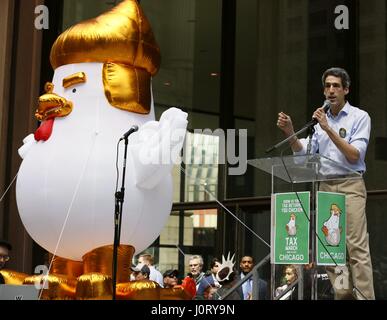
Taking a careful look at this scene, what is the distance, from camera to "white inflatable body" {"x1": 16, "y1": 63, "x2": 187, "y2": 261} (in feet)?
20.7

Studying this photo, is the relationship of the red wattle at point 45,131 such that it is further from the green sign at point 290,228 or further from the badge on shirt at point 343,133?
the badge on shirt at point 343,133

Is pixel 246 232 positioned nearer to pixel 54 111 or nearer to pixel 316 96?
pixel 316 96

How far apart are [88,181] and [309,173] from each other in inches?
68.4

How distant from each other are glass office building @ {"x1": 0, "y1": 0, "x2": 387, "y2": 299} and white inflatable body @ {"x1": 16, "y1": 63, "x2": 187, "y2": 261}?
3545 mm

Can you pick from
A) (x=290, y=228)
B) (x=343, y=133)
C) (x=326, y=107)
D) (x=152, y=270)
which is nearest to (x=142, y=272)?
(x=152, y=270)

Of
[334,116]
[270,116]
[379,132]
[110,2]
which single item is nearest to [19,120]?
[110,2]

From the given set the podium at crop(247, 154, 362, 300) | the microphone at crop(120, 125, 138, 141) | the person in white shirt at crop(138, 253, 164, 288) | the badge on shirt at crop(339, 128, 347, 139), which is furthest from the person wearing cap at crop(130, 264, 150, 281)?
the badge on shirt at crop(339, 128, 347, 139)

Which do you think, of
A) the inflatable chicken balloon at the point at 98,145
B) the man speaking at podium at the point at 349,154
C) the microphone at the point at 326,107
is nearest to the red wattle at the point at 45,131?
the inflatable chicken balloon at the point at 98,145

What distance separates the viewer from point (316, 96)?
10.6 metres

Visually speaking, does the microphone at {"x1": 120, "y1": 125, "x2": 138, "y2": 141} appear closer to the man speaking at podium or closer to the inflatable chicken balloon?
the inflatable chicken balloon

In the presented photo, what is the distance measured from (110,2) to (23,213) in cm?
704

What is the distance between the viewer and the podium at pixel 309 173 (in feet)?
18.0

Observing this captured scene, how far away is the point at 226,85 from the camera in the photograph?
39.6 feet

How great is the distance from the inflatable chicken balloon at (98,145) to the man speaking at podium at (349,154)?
1.11 m
